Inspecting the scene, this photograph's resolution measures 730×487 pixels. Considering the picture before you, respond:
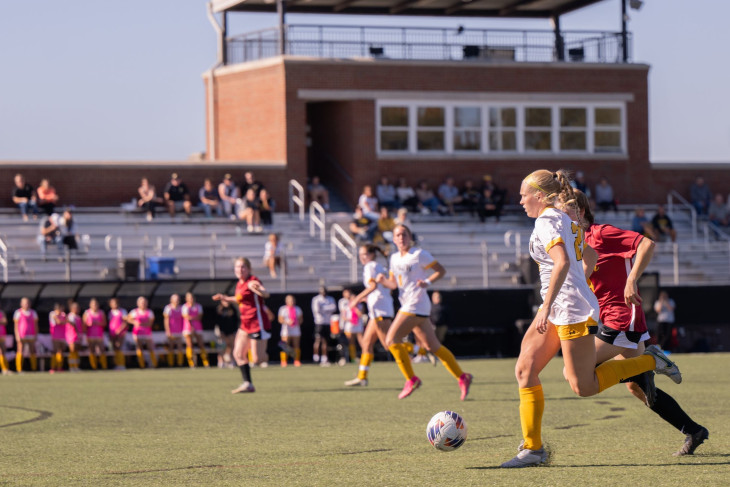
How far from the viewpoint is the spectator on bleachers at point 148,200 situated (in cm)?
3344

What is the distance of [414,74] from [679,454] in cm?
3086

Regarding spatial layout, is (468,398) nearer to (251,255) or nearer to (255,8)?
(251,255)

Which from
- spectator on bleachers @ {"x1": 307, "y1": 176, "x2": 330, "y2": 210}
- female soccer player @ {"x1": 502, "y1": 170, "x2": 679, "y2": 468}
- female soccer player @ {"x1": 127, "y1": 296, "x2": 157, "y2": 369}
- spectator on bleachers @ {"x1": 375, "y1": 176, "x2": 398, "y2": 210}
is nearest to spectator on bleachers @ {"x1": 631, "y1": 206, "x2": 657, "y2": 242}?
spectator on bleachers @ {"x1": 375, "y1": 176, "x2": 398, "y2": 210}

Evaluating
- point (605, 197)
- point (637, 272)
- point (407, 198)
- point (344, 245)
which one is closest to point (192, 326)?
point (344, 245)

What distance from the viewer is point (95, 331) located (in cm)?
2681

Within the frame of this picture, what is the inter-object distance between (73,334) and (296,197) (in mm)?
11187

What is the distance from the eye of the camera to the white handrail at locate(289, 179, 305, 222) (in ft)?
116

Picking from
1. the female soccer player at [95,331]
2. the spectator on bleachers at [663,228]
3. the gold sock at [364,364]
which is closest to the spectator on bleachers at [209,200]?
the female soccer player at [95,331]

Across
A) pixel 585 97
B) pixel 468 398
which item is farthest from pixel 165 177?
pixel 468 398

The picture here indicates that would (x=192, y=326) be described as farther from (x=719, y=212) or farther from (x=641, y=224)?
(x=719, y=212)

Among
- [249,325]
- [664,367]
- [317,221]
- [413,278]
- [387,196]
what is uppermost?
[387,196]

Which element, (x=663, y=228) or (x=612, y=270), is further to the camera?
(x=663, y=228)

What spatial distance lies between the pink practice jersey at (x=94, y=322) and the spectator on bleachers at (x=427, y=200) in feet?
40.1

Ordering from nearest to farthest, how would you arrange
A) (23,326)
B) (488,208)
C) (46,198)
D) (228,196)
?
(23,326) → (46,198) → (228,196) → (488,208)
